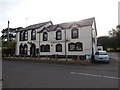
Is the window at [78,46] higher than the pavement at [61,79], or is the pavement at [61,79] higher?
the window at [78,46]

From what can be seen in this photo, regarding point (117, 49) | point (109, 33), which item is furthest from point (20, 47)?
point (109, 33)

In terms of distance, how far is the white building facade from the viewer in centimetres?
2353

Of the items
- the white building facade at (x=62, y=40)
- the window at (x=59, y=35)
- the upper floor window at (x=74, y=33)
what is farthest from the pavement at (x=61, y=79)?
the window at (x=59, y=35)

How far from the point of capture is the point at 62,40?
25891 millimetres

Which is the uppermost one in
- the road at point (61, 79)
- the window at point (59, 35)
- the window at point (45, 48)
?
the window at point (59, 35)

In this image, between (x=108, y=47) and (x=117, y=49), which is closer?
(x=117, y=49)

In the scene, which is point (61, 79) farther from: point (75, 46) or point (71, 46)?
point (71, 46)

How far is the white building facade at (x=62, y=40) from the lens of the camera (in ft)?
77.2

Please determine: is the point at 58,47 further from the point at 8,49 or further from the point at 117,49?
the point at 117,49

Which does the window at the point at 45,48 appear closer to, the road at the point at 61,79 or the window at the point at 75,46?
the window at the point at 75,46

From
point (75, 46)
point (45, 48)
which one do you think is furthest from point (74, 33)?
point (45, 48)

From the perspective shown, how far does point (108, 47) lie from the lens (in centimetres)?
6281

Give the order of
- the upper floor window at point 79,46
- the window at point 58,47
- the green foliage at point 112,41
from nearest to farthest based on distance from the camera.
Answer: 1. the upper floor window at point 79,46
2. the window at point 58,47
3. the green foliage at point 112,41

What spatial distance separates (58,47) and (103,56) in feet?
32.3
